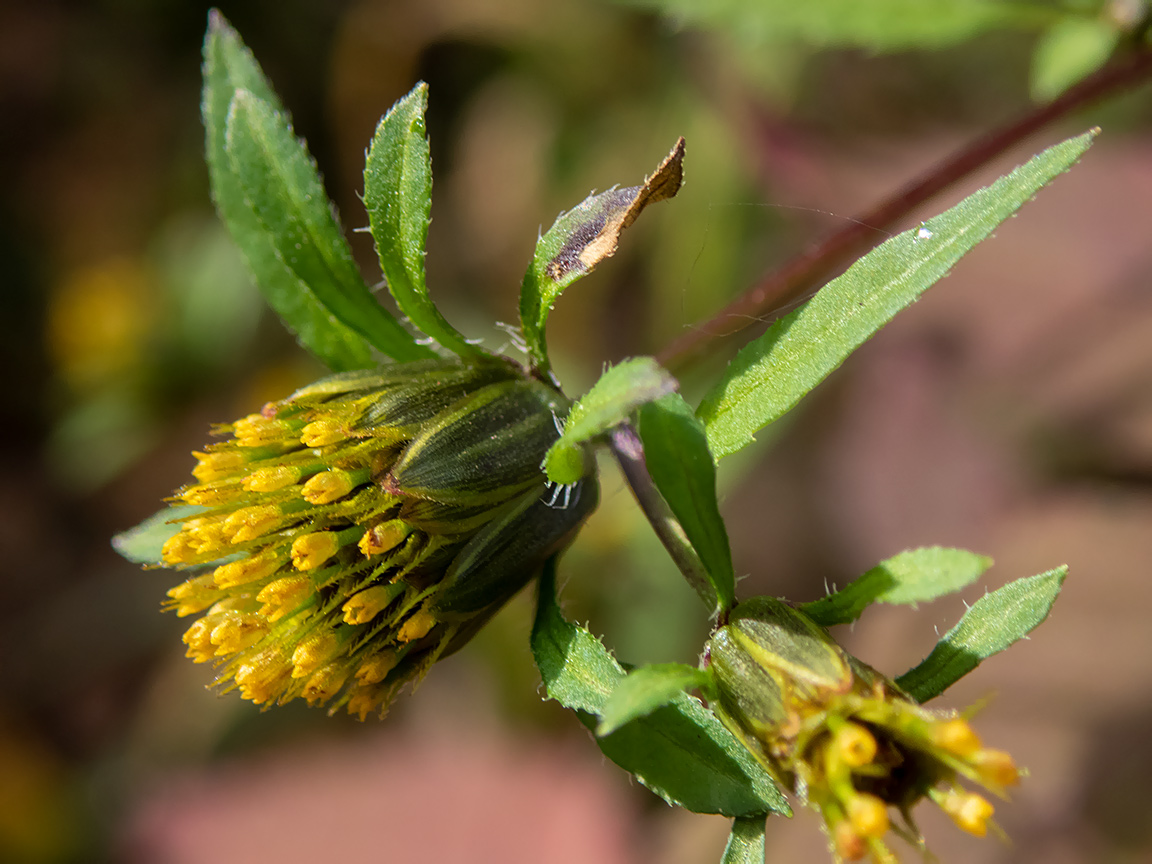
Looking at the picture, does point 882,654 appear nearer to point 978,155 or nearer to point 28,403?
point 978,155

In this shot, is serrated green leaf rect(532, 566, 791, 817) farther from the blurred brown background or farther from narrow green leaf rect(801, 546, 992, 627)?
the blurred brown background

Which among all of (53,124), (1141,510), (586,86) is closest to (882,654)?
(1141,510)

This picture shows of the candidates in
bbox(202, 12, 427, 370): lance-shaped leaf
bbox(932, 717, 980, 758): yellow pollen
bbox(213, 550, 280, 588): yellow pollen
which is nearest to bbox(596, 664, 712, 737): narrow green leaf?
bbox(932, 717, 980, 758): yellow pollen

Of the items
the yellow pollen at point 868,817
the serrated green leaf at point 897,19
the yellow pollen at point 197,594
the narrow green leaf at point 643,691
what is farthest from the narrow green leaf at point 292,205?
the serrated green leaf at point 897,19

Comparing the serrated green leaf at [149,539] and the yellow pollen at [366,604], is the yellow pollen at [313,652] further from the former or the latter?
the serrated green leaf at [149,539]

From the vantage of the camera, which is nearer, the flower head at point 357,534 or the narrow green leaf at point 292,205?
the flower head at point 357,534

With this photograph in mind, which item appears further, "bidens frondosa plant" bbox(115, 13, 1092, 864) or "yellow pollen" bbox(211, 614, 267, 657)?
"yellow pollen" bbox(211, 614, 267, 657)

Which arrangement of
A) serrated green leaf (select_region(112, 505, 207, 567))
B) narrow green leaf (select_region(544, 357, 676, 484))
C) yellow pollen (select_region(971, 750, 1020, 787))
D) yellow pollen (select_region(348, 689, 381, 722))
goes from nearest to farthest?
yellow pollen (select_region(971, 750, 1020, 787)) → narrow green leaf (select_region(544, 357, 676, 484)) → yellow pollen (select_region(348, 689, 381, 722)) → serrated green leaf (select_region(112, 505, 207, 567))
